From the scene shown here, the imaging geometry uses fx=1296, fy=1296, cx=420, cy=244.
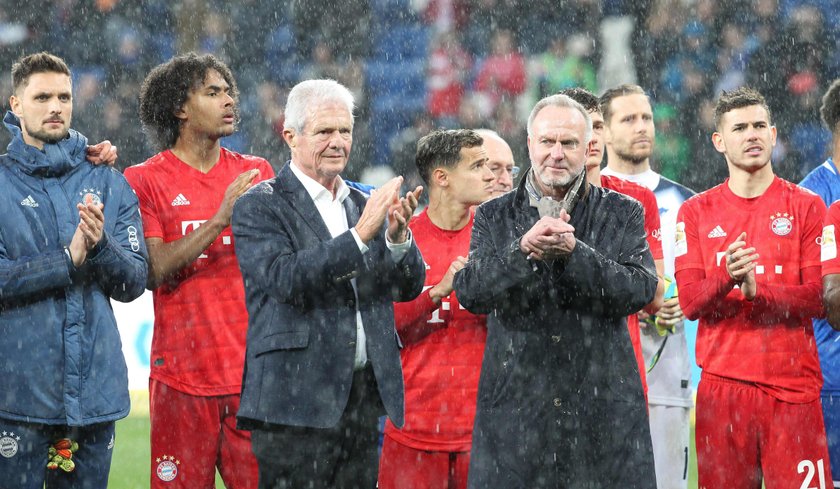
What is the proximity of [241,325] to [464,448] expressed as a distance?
1.02 metres

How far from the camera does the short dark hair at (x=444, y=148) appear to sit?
17.7 feet

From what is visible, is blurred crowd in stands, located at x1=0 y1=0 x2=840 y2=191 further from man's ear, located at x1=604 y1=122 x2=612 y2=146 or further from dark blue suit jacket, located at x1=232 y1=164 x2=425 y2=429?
dark blue suit jacket, located at x1=232 y1=164 x2=425 y2=429

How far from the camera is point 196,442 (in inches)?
198

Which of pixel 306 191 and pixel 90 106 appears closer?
pixel 306 191

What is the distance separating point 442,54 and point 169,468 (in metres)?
6.68

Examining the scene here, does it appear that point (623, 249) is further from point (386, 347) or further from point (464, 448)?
point (464, 448)

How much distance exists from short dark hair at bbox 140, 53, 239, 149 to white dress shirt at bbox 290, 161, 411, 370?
120 cm

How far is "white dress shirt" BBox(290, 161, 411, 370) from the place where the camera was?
417 centimetres

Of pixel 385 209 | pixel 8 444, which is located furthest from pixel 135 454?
pixel 385 209

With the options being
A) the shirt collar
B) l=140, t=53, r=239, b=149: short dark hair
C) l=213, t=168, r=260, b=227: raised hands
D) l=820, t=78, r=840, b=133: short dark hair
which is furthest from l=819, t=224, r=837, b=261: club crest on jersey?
l=140, t=53, r=239, b=149: short dark hair

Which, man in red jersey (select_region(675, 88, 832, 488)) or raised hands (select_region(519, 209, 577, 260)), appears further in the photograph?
man in red jersey (select_region(675, 88, 832, 488))

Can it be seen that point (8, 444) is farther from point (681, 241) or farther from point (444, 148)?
point (681, 241)

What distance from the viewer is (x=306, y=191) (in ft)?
14.2

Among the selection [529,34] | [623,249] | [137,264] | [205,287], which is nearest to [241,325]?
[205,287]
